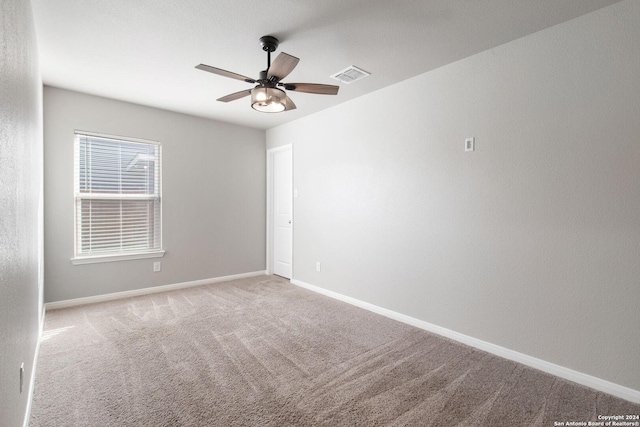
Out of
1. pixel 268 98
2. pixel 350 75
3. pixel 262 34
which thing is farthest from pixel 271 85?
pixel 350 75

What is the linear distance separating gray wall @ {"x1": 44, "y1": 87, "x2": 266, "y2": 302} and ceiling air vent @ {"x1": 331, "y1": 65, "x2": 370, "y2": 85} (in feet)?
8.21

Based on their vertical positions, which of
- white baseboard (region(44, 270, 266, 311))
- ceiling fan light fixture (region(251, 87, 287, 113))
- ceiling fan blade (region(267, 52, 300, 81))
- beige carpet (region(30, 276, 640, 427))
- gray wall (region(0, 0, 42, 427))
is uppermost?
ceiling fan blade (region(267, 52, 300, 81))

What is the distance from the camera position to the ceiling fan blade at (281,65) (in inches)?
85.7

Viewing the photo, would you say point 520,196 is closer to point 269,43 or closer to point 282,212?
point 269,43

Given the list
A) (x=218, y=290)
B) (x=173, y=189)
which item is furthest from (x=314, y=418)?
(x=173, y=189)

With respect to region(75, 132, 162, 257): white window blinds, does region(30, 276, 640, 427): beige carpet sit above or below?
below

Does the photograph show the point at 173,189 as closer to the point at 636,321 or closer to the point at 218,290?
the point at 218,290

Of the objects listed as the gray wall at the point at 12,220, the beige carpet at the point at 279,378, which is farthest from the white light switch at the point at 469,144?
the gray wall at the point at 12,220

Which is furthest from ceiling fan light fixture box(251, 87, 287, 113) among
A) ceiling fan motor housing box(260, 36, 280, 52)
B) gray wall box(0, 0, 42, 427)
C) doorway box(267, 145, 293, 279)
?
doorway box(267, 145, 293, 279)

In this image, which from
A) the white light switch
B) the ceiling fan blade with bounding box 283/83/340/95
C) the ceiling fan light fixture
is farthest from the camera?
the white light switch

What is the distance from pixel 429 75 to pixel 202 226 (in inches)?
148

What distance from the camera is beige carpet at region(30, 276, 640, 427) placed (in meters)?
1.87

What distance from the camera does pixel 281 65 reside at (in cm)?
228

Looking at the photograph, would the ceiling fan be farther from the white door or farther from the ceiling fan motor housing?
the white door
